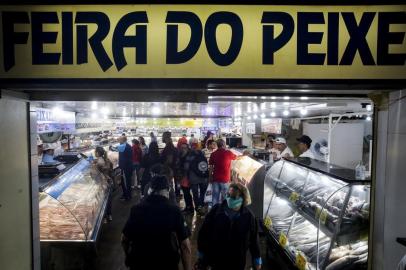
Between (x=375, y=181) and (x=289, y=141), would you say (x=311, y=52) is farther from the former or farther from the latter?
(x=289, y=141)

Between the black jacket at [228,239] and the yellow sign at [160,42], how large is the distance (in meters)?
1.75

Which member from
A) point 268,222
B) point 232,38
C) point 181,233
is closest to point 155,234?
point 181,233

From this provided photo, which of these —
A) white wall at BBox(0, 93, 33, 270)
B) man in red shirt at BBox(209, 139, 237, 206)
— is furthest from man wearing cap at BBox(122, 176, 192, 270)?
man in red shirt at BBox(209, 139, 237, 206)

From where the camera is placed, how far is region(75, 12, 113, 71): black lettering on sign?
2191mm

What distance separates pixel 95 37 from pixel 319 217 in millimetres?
3572

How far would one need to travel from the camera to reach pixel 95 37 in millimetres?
2193

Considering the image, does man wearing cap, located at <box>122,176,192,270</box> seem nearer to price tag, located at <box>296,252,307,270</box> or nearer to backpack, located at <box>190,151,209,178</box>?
price tag, located at <box>296,252,307,270</box>

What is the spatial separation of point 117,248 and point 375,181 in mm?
4919

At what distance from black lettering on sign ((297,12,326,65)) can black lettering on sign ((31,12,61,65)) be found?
176 centimetres

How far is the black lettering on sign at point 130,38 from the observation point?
2.19 metres

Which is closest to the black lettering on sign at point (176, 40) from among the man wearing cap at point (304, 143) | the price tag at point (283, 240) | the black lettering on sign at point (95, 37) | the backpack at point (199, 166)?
the black lettering on sign at point (95, 37)

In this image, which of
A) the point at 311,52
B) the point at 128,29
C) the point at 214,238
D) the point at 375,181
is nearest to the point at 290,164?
the point at 214,238

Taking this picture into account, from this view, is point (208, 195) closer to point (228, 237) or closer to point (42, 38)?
point (228, 237)

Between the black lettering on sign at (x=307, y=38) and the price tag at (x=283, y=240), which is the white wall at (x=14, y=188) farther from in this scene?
the price tag at (x=283, y=240)
